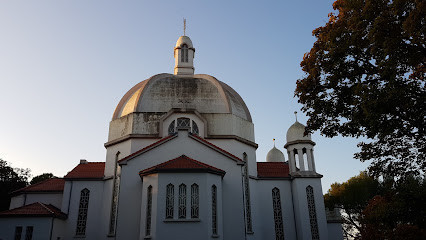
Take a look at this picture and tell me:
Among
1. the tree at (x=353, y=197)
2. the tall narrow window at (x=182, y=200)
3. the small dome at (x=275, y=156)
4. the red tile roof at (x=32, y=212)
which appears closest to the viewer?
the tall narrow window at (x=182, y=200)

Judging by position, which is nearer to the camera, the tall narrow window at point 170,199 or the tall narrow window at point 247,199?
the tall narrow window at point 170,199

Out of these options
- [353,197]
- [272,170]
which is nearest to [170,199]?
[272,170]

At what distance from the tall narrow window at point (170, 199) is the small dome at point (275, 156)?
25662mm

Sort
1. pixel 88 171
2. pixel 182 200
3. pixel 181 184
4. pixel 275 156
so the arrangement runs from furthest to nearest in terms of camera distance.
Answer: pixel 275 156 < pixel 88 171 < pixel 181 184 < pixel 182 200

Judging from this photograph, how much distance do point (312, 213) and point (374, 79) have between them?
1431cm

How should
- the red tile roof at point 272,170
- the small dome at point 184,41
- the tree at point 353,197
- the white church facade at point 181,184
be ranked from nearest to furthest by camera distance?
1. the white church facade at point 181,184
2. the red tile roof at point 272,170
3. the small dome at point 184,41
4. the tree at point 353,197

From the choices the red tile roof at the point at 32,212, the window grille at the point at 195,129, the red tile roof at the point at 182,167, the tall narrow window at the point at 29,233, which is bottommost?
the tall narrow window at the point at 29,233

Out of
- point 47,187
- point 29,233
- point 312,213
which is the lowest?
point 29,233

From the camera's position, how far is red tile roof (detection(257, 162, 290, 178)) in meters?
24.0

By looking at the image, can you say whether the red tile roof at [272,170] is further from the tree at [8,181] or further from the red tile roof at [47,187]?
the tree at [8,181]

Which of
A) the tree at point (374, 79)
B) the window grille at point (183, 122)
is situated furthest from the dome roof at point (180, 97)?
the tree at point (374, 79)

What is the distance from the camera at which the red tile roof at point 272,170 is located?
2402 centimetres

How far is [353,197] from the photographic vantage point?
128 feet

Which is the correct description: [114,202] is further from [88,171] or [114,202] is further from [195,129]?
[195,129]
